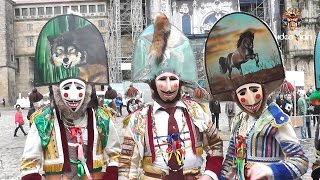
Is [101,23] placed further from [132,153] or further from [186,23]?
[132,153]

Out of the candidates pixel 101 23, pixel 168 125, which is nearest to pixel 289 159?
pixel 168 125

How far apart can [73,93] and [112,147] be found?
55 cm

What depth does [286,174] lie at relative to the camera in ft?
11.1

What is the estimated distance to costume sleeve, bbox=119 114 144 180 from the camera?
396 centimetres

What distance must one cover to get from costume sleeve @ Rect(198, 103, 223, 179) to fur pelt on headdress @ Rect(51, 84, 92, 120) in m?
0.93

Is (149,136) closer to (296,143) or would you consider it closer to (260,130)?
(260,130)

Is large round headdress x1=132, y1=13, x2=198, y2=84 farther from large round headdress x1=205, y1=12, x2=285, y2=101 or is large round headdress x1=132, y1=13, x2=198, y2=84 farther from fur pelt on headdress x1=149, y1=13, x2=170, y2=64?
large round headdress x1=205, y1=12, x2=285, y2=101

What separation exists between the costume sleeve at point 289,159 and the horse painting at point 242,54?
54 cm

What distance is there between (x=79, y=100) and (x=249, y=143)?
1.34 metres

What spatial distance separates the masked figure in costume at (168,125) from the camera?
12.8ft

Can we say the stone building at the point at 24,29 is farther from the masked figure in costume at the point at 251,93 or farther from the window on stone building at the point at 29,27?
the masked figure in costume at the point at 251,93

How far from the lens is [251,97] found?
3695 mm

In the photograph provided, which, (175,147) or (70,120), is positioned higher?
(70,120)

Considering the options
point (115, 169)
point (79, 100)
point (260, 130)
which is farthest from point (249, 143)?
point (79, 100)
